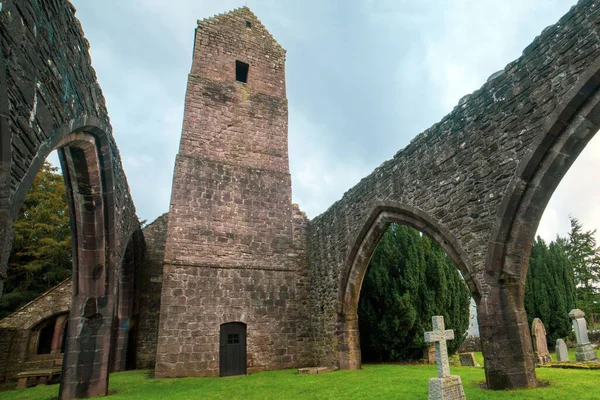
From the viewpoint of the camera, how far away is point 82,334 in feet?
22.1

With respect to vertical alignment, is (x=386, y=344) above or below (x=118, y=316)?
below

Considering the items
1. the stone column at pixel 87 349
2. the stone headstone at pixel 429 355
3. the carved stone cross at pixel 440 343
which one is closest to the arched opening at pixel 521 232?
the carved stone cross at pixel 440 343

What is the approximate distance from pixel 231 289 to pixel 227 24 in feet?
31.4

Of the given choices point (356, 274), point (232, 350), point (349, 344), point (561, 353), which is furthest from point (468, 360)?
point (232, 350)

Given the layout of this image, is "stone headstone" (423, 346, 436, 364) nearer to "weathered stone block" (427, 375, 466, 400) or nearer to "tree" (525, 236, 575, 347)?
"weathered stone block" (427, 375, 466, 400)

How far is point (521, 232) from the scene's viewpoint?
190 inches

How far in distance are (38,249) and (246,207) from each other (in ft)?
33.6

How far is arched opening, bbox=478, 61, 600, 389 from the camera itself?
4.33 metres

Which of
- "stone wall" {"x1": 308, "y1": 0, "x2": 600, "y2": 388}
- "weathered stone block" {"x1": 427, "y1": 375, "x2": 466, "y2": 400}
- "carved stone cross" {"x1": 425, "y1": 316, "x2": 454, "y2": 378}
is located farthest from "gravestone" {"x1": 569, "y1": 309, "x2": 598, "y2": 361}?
"weathered stone block" {"x1": 427, "y1": 375, "x2": 466, "y2": 400}

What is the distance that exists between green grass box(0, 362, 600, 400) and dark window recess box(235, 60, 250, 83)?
9.84 metres

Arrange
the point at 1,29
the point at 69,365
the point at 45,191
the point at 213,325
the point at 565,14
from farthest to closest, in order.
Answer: the point at 45,191 → the point at 213,325 → the point at 69,365 → the point at 565,14 → the point at 1,29

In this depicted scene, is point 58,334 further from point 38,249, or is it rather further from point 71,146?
point 71,146

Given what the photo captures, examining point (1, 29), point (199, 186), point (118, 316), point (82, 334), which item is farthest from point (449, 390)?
point (118, 316)

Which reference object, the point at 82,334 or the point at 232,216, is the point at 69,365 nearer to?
the point at 82,334
